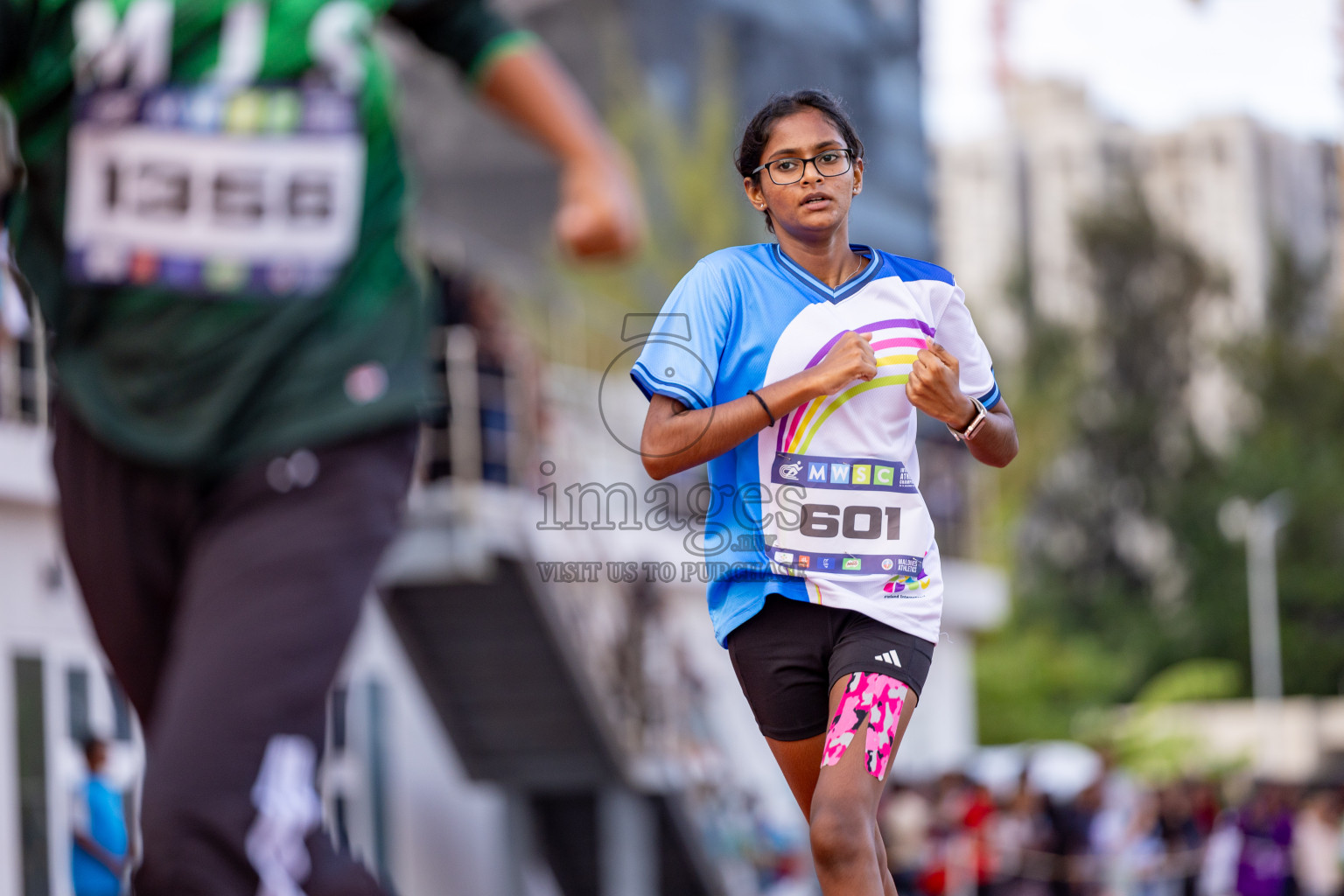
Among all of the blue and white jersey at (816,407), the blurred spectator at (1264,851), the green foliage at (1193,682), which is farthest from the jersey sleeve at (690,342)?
the green foliage at (1193,682)

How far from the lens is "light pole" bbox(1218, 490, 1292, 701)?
4944 cm

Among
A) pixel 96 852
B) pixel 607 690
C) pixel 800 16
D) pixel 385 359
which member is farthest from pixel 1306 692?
pixel 385 359

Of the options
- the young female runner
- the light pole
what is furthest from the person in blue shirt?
the light pole

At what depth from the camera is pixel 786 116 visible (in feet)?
6.48

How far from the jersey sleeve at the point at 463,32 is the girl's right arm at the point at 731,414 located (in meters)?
1.05

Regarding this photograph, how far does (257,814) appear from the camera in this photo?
8.13 feet

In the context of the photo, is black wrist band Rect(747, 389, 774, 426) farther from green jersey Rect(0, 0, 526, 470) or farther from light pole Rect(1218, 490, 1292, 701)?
light pole Rect(1218, 490, 1292, 701)

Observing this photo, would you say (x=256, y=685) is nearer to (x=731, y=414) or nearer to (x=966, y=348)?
(x=731, y=414)

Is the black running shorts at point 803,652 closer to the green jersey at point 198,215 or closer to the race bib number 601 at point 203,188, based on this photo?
the green jersey at point 198,215

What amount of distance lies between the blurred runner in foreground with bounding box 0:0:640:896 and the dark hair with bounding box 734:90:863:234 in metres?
0.63

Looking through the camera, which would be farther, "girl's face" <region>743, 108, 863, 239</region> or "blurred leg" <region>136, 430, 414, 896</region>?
"blurred leg" <region>136, 430, 414, 896</region>

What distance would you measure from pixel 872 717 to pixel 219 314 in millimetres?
1097

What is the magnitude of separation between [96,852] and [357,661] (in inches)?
174

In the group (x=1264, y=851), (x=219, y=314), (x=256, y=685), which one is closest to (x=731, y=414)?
(x=256, y=685)
